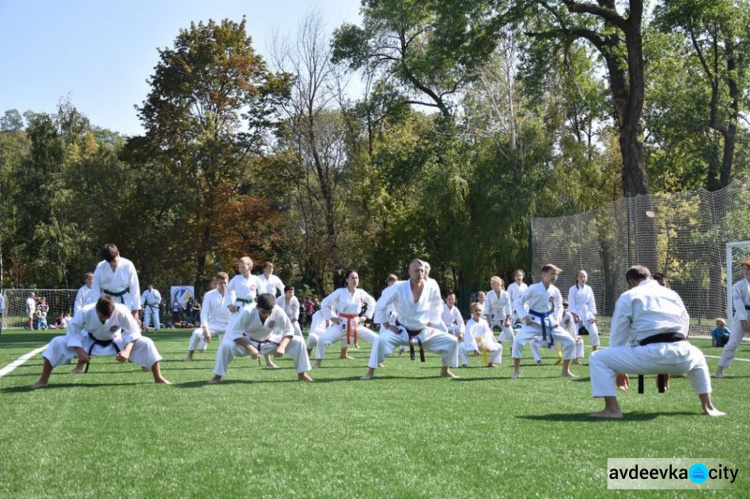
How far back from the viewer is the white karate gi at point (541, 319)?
1220cm

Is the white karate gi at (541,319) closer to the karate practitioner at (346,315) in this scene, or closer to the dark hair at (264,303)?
the karate practitioner at (346,315)

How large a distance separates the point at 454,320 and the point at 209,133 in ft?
76.1

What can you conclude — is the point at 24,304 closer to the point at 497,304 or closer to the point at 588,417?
the point at 497,304

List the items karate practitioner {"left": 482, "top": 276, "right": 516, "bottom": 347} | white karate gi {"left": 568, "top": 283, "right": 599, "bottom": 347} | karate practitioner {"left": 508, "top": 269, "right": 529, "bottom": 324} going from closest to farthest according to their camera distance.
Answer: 1. white karate gi {"left": 568, "top": 283, "right": 599, "bottom": 347}
2. karate practitioner {"left": 508, "top": 269, "right": 529, "bottom": 324}
3. karate practitioner {"left": 482, "top": 276, "right": 516, "bottom": 347}

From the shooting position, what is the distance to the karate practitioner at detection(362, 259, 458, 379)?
11.7m

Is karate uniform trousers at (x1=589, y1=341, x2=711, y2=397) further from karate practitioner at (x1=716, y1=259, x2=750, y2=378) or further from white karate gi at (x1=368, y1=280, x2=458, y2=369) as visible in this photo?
karate practitioner at (x1=716, y1=259, x2=750, y2=378)

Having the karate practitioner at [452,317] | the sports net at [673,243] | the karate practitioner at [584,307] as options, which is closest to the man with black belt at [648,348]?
the karate practitioner at [584,307]

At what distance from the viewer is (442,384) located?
10.8 meters

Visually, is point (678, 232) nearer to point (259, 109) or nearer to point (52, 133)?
point (259, 109)

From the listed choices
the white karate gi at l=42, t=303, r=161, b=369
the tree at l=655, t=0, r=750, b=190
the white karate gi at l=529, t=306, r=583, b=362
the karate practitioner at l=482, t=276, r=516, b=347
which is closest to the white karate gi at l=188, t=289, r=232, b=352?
the white karate gi at l=42, t=303, r=161, b=369

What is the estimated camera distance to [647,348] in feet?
24.7

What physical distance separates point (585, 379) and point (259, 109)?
30.9 m

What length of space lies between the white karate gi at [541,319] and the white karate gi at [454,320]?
4653 mm

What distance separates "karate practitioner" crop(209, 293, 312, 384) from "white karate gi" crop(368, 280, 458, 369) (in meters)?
1.11
